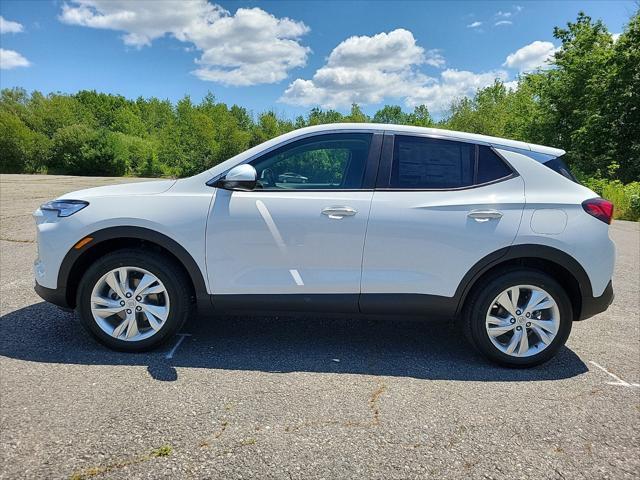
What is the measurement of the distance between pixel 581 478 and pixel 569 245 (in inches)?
62.1

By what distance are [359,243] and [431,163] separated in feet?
2.74

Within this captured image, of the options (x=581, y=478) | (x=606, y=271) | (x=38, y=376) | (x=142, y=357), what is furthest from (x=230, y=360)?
(x=606, y=271)

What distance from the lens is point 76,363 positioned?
3145mm

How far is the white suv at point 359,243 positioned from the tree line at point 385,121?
12.1 m

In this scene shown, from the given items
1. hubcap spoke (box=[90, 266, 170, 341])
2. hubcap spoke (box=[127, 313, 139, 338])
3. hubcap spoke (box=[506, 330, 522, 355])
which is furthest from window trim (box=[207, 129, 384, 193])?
hubcap spoke (box=[506, 330, 522, 355])

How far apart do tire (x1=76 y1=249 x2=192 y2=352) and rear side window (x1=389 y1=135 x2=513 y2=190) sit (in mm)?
1810

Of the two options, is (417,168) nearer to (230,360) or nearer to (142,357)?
(230,360)

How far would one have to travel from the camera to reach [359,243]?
10.2 ft

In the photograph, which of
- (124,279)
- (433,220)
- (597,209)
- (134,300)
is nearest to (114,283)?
(124,279)

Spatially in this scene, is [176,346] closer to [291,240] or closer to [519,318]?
[291,240]

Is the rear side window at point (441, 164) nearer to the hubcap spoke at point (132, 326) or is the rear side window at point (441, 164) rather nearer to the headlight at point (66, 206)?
the hubcap spoke at point (132, 326)

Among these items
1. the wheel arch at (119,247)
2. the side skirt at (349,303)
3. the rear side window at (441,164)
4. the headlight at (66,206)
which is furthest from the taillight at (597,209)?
the headlight at (66,206)

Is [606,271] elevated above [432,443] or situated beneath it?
elevated above

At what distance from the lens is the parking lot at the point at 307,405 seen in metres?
2.20
